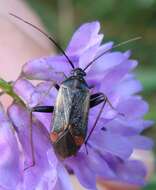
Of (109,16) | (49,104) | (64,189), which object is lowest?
(64,189)

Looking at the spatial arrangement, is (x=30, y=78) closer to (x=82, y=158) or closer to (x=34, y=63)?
(x=34, y=63)

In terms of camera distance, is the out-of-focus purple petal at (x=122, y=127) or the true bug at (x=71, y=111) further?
the out-of-focus purple petal at (x=122, y=127)

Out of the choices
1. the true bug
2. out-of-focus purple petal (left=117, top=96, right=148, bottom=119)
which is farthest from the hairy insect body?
out-of-focus purple petal (left=117, top=96, right=148, bottom=119)

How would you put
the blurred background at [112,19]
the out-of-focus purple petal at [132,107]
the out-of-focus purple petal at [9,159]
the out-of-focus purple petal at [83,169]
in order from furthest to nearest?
the blurred background at [112,19] < the out-of-focus purple petal at [132,107] < the out-of-focus purple petal at [83,169] < the out-of-focus purple petal at [9,159]

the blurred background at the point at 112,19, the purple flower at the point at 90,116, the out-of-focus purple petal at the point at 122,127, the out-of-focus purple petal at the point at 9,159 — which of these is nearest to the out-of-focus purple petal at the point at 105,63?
the purple flower at the point at 90,116

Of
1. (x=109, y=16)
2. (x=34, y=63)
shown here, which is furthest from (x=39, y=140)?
(x=109, y=16)

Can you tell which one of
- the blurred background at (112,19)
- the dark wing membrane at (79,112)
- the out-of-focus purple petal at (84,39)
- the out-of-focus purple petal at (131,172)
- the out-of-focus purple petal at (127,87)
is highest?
the blurred background at (112,19)

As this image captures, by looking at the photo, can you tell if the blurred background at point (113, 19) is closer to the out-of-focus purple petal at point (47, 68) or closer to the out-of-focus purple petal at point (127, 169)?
Answer: the out-of-focus purple petal at point (127, 169)

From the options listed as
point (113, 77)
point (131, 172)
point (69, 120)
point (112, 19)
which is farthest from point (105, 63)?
point (112, 19)

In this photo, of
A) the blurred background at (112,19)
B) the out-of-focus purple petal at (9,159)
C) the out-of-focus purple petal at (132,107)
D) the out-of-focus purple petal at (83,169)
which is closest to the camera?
the out-of-focus purple petal at (9,159)
